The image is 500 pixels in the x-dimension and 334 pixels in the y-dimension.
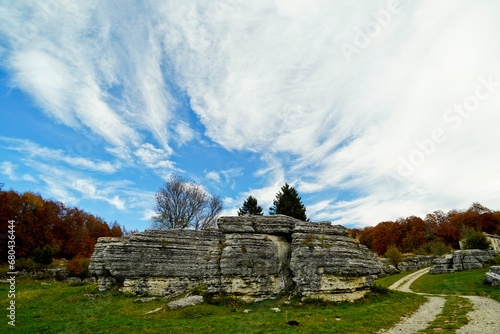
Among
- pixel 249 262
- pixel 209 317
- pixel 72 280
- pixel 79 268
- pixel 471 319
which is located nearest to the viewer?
pixel 471 319

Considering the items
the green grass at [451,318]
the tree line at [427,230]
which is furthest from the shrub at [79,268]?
the tree line at [427,230]

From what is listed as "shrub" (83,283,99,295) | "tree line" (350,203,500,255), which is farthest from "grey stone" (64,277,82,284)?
"tree line" (350,203,500,255)

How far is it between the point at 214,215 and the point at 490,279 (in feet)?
Answer: 152

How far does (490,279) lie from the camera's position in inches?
984

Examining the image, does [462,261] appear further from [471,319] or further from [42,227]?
[42,227]

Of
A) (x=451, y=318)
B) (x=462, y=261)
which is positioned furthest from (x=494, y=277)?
(x=462, y=261)

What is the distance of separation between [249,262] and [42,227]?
6172 centimetres

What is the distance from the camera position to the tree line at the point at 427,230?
74688mm

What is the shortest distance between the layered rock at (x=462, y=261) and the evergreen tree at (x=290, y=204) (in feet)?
78.9

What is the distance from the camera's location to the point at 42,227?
5741cm

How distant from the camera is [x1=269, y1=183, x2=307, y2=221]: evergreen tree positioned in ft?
171

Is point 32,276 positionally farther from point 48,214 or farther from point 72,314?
point 72,314

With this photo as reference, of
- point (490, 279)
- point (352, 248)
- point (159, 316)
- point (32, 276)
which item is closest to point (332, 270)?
point (352, 248)

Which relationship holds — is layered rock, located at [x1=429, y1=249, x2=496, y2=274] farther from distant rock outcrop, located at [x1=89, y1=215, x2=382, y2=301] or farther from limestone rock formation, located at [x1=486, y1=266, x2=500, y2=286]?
distant rock outcrop, located at [x1=89, y1=215, x2=382, y2=301]
